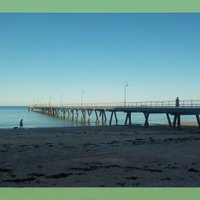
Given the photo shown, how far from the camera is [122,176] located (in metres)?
9.37

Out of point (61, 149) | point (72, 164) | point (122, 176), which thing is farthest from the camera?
point (61, 149)

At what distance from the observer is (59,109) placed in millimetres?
81188

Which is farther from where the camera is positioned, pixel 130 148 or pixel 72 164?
pixel 130 148

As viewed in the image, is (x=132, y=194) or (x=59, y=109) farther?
(x=59, y=109)

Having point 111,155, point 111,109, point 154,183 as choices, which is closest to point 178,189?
point 154,183

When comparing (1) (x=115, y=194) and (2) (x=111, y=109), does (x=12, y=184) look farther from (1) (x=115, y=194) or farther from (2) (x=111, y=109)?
(2) (x=111, y=109)

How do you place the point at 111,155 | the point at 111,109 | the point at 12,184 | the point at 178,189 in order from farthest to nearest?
the point at 111,109 → the point at 111,155 → the point at 12,184 → the point at 178,189

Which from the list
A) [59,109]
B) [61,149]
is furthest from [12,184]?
[59,109]

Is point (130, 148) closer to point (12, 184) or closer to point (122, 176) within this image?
point (122, 176)

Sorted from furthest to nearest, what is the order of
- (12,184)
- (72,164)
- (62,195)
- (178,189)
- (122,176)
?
1. (72,164)
2. (122,176)
3. (12,184)
4. (178,189)
5. (62,195)

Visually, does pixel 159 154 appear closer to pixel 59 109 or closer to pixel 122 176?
pixel 122 176

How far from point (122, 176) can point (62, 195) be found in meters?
2.52

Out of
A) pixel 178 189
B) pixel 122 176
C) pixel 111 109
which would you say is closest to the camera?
pixel 178 189

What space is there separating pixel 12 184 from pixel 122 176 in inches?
106
